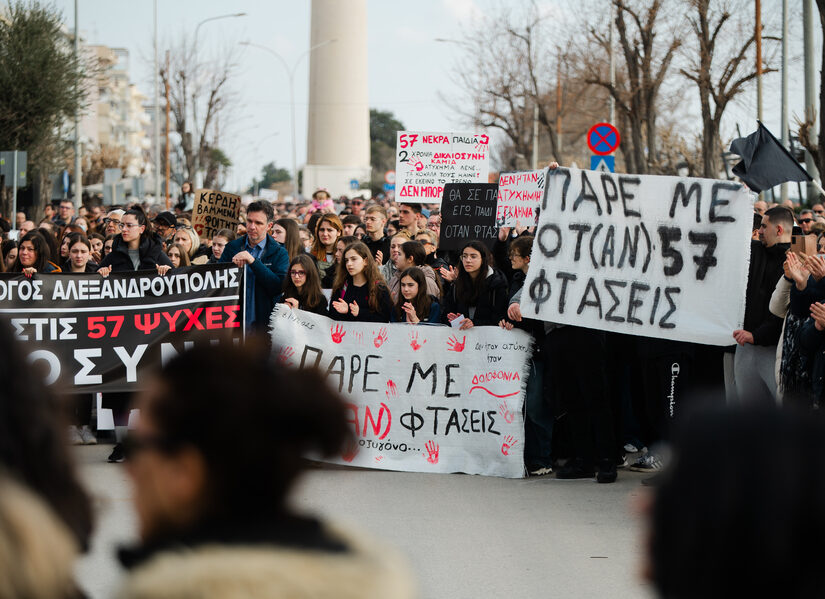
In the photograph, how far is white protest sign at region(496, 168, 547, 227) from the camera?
11781mm

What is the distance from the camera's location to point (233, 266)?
938 centimetres

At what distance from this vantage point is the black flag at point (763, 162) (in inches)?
368

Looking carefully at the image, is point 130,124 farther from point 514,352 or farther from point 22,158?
point 514,352

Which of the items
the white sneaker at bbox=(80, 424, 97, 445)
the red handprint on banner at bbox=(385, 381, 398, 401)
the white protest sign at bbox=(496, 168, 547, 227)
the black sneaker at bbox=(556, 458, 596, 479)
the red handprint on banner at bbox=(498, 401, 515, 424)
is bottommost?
the white sneaker at bbox=(80, 424, 97, 445)

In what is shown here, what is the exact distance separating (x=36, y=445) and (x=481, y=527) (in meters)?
5.02

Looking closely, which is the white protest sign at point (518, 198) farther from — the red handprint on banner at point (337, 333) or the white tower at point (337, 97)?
the white tower at point (337, 97)

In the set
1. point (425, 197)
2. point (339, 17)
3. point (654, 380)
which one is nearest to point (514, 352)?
point (654, 380)

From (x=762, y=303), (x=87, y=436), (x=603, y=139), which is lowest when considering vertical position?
(x=87, y=436)

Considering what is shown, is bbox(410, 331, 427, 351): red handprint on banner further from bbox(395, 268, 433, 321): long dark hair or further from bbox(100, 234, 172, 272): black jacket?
bbox(100, 234, 172, 272): black jacket

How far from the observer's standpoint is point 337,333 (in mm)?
9023

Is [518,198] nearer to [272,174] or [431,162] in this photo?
[431,162]

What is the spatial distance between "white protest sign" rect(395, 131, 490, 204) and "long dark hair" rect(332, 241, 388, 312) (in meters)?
5.29

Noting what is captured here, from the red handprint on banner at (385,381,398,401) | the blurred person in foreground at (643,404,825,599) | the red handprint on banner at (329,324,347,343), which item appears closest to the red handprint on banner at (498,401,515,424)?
the red handprint on banner at (385,381,398,401)

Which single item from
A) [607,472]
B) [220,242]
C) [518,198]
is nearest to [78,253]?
[220,242]
